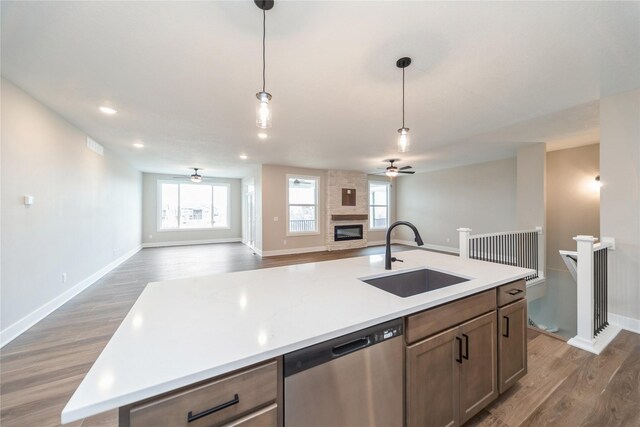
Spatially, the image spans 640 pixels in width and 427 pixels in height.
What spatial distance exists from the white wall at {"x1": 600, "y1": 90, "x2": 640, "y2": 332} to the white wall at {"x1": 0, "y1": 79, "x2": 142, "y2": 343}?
656 cm

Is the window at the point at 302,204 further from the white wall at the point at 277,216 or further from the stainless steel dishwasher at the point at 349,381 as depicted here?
the stainless steel dishwasher at the point at 349,381

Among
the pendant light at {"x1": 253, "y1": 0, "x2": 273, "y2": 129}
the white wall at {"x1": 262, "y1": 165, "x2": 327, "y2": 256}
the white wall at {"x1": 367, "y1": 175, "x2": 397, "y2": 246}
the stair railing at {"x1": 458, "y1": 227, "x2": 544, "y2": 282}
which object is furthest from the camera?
the white wall at {"x1": 367, "y1": 175, "x2": 397, "y2": 246}

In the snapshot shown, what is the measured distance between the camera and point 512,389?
1.82 metres

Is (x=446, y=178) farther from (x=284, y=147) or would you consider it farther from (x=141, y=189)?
(x=141, y=189)

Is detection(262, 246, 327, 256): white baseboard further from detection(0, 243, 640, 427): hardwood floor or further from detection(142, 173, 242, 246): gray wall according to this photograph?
detection(0, 243, 640, 427): hardwood floor

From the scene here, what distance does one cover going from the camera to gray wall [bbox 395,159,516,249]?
6.30m

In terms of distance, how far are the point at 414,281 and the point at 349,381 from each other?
42.7 inches

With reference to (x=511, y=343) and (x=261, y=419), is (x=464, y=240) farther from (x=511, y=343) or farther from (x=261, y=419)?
(x=261, y=419)

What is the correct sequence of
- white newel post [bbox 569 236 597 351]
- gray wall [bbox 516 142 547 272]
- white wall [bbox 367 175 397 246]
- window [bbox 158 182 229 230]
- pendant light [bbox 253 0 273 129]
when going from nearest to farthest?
pendant light [bbox 253 0 273 129], white newel post [bbox 569 236 597 351], gray wall [bbox 516 142 547 272], window [bbox 158 182 229 230], white wall [bbox 367 175 397 246]

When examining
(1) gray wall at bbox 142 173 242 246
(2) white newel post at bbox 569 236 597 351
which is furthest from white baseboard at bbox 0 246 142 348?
(2) white newel post at bbox 569 236 597 351

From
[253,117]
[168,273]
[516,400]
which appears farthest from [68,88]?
[516,400]

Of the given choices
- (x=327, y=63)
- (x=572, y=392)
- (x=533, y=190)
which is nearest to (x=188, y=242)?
(x=327, y=63)

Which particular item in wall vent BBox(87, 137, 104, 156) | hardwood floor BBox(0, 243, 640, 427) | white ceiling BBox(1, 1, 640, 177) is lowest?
hardwood floor BBox(0, 243, 640, 427)

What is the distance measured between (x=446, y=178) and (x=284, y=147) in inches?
218
